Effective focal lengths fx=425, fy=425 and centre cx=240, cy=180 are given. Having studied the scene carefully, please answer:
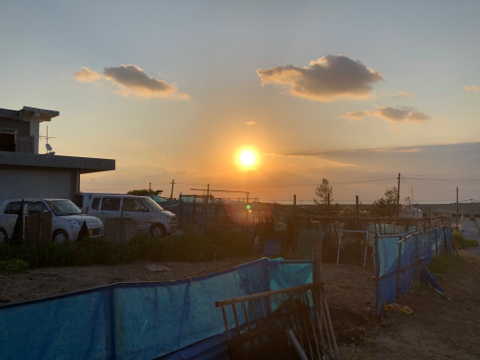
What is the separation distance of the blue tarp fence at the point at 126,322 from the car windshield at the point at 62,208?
1035cm

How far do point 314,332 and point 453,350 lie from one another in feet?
9.26

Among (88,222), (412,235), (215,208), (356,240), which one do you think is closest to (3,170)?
(88,222)

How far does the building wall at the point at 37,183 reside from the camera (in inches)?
690

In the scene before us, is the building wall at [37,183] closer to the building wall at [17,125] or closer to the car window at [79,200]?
the car window at [79,200]

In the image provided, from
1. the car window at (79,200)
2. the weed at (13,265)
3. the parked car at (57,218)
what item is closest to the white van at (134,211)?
the car window at (79,200)

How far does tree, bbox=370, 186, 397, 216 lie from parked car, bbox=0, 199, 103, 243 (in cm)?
3060

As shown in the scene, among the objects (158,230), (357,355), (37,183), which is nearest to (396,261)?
(357,355)

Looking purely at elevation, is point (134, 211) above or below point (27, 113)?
below

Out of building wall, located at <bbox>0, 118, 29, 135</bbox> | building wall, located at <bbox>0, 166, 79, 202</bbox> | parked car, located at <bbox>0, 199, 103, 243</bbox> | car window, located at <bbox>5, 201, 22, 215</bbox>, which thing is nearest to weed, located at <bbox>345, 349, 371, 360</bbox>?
parked car, located at <bbox>0, 199, 103, 243</bbox>

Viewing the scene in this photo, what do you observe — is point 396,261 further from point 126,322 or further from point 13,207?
point 13,207

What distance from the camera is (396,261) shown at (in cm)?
1018

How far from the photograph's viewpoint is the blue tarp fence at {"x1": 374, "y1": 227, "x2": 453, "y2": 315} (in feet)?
28.8

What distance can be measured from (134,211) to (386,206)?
3098 cm

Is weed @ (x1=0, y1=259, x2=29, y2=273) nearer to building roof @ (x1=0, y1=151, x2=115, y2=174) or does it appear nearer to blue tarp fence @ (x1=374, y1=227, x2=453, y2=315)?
building roof @ (x1=0, y1=151, x2=115, y2=174)
